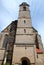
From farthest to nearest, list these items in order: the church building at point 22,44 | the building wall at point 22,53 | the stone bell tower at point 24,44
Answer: the church building at point 22,44
the stone bell tower at point 24,44
the building wall at point 22,53

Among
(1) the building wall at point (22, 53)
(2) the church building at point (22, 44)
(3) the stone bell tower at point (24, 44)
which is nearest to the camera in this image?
(1) the building wall at point (22, 53)

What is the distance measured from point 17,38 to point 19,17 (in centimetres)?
631

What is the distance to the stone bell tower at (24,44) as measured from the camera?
25.7 meters

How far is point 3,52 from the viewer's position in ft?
96.7

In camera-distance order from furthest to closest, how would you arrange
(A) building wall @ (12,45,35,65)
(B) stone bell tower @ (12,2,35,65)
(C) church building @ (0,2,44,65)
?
(C) church building @ (0,2,44,65), (B) stone bell tower @ (12,2,35,65), (A) building wall @ (12,45,35,65)

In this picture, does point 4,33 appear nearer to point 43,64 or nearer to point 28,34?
point 28,34

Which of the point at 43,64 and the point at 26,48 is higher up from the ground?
the point at 26,48

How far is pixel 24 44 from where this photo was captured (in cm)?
2738

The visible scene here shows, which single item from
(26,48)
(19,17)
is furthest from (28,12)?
(26,48)

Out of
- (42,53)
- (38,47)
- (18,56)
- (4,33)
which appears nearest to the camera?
(18,56)

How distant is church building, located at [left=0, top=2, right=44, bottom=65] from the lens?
85.0ft

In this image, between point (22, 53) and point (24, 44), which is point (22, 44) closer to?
point (24, 44)

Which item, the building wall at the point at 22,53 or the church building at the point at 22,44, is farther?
the church building at the point at 22,44

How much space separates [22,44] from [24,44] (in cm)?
38
